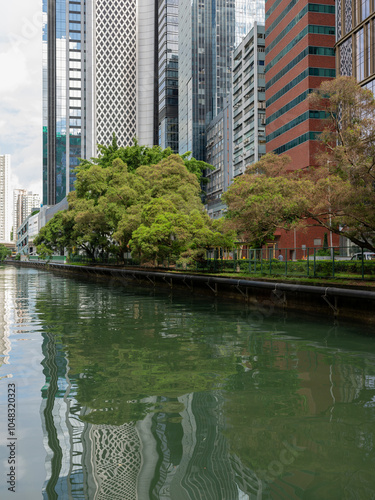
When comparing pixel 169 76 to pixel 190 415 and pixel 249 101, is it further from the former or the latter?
pixel 190 415

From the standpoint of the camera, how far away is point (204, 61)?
5187 inches

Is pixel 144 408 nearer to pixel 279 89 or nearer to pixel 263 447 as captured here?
pixel 263 447

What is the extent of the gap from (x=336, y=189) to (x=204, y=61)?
11827 cm

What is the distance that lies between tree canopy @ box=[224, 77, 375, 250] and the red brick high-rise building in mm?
39726

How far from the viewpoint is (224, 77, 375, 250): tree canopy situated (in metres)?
21.9

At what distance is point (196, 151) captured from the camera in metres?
132

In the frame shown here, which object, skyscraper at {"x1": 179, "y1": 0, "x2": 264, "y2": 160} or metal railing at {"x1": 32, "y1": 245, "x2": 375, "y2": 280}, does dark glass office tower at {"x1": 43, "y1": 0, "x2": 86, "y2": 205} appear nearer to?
skyscraper at {"x1": 179, "y1": 0, "x2": 264, "y2": 160}

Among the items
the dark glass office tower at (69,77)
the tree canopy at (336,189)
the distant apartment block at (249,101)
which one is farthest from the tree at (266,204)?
the dark glass office tower at (69,77)

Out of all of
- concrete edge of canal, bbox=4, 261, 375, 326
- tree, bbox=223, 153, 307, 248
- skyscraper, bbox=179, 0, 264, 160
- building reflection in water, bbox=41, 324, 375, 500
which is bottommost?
building reflection in water, bbox=41, 324, 375, 500

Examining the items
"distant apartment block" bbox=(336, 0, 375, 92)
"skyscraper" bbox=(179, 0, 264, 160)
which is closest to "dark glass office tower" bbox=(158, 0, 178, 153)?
"skyscraper" bbox=(179, 0, 264, 160)

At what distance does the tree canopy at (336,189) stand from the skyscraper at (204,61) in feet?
344

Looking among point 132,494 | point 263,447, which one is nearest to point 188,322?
point 263,447

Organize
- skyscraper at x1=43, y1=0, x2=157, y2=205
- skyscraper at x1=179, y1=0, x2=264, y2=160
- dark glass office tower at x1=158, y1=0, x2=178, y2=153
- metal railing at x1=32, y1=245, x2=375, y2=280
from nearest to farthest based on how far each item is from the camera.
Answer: metal railing at x1=32, y1=245, x2=375, y2=280, skyscraper at x1=179, y1=0, x2=264, y2=160, dark glass office tower at x1=158, y1=0, x2=178, y2=153, skyscraper at x1=43, y1=0, x2=157, y2=205

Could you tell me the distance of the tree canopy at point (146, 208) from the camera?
37281 mm
